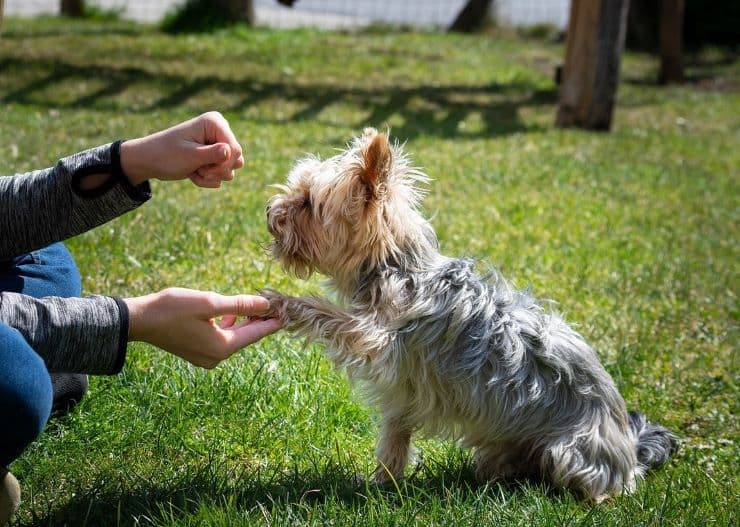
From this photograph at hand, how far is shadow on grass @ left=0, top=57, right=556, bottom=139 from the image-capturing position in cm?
921

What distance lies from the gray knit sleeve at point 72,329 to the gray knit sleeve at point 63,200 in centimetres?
54

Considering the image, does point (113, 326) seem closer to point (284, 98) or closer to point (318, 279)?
point (318, 279)

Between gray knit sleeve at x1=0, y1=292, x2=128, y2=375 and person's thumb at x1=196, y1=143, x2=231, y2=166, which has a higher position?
person's thumb at x1=196, y1=143, x2=231, y2=166

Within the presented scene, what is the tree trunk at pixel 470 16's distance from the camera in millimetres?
17938

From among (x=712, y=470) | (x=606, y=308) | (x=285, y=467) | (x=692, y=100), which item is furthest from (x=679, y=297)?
(x=692, y=100)

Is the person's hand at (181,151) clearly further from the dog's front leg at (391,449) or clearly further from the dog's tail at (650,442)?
the dog's tail at (650,442)

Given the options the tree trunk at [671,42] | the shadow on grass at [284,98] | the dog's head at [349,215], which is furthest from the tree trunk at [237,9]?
the dog's head at [349,215]

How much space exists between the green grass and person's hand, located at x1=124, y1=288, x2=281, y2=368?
1.58 feet

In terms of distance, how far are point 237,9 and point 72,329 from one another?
12.3m

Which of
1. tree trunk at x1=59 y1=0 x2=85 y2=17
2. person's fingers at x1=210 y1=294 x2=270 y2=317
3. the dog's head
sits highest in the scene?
tree trunk at x1=59 y1=0 x2=85 y2=17

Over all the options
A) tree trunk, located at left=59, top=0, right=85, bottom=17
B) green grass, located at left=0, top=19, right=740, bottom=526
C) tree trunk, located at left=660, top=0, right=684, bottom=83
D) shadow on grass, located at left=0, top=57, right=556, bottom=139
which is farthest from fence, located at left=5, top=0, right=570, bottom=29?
shadow on grass, located at left=0, top=57, right=556, bottom=139

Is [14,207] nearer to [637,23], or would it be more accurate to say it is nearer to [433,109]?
[433,109]

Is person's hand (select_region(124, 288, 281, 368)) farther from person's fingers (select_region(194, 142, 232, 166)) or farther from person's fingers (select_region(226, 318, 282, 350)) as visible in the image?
person's fingers (select_region(194, 142, 232, 166))

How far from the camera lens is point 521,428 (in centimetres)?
329
